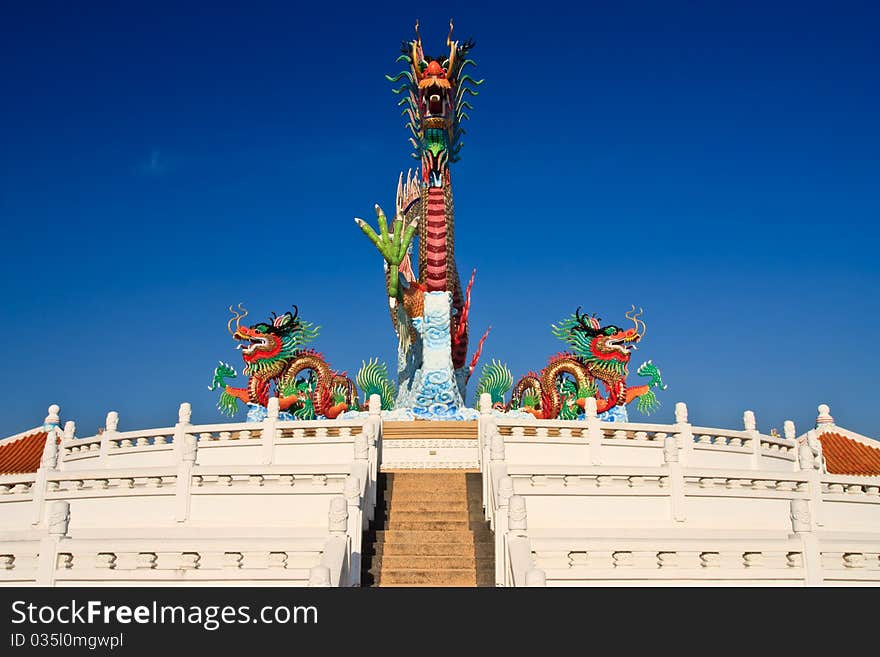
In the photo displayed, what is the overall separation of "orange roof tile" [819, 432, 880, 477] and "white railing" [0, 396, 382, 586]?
16731 millimetres

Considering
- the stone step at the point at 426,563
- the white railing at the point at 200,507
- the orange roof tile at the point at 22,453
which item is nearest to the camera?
the white railing at the point at 200,507

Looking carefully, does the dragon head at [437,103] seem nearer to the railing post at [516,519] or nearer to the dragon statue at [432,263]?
the dragon statue at [432,263]

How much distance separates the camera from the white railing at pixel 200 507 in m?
7.86

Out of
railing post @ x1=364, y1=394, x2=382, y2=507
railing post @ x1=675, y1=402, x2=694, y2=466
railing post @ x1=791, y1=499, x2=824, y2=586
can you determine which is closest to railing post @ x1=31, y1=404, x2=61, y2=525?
railing post @ x1=364, y1=394, x2=382, y2=507

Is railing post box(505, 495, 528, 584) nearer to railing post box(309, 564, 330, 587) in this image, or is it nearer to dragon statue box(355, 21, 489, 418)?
railing post box(309, 564, 330, 587)

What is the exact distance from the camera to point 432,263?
80.9ft

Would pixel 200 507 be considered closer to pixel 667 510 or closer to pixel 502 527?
pixel 502 527

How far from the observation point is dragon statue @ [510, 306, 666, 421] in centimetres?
2497

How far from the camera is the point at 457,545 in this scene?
10.6 m

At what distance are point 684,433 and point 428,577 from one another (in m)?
7.62

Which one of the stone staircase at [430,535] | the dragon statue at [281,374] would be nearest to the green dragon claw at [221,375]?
the dragon statue at [281,374]

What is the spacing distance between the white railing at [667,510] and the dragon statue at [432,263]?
7546 mm
